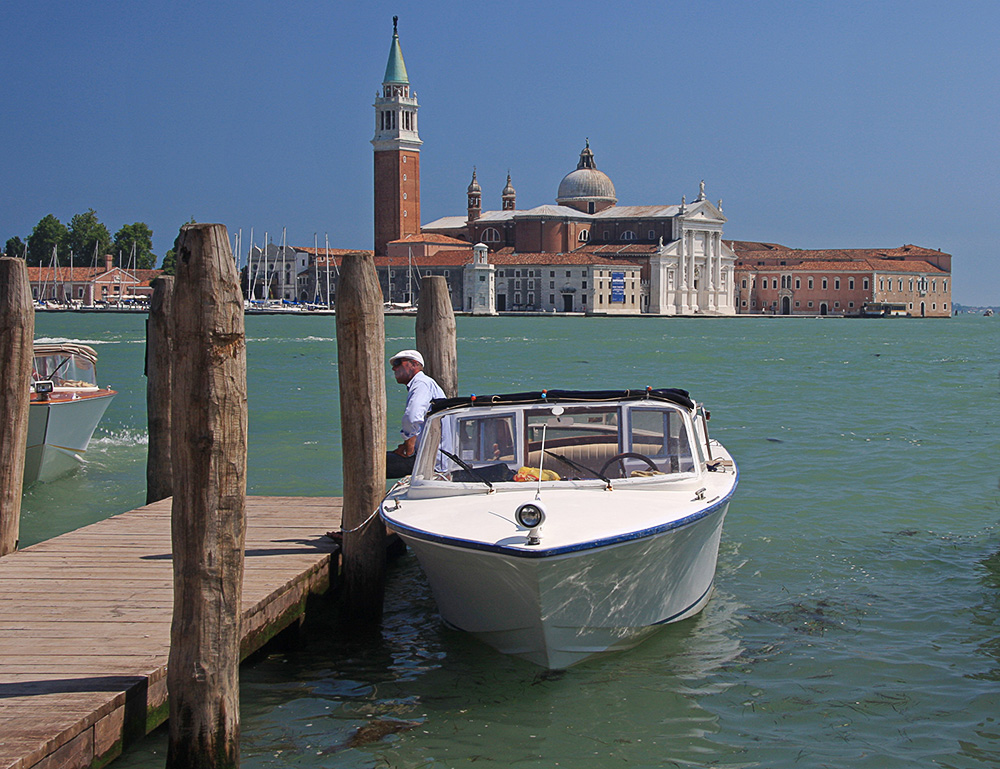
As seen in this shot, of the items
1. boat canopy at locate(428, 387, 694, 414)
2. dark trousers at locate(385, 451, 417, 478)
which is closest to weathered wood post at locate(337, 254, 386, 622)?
boat canopy at locate(428, 387, 694, 414)

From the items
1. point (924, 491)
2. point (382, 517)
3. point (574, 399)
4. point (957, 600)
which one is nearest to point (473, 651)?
point (382, 517)

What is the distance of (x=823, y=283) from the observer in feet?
359

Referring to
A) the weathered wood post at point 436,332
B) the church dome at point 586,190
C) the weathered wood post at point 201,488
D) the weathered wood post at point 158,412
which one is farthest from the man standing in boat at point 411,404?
the church dome at point 586,190

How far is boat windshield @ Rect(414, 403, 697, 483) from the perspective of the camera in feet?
21.1

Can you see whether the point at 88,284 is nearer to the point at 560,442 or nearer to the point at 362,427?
the point at 362,427

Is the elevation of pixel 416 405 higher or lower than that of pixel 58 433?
higher

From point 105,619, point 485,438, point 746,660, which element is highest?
point 485,438

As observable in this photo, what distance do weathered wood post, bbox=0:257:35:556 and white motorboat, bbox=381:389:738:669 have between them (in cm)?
228

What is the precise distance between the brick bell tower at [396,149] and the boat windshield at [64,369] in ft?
283

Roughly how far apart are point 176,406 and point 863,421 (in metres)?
16.2

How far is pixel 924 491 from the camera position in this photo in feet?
38.9

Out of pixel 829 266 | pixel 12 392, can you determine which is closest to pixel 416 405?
pixel 12 392

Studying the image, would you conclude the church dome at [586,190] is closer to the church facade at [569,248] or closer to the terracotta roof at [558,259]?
the church facade at [569,248]

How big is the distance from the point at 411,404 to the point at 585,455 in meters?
1.26
